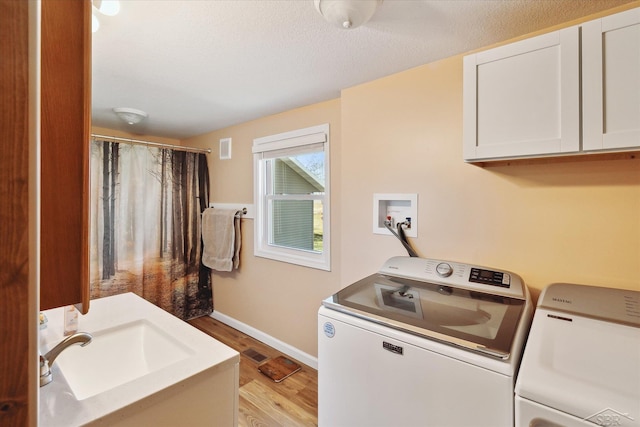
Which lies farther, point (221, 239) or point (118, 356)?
point (221, 239)

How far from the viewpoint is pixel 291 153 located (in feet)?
8.11

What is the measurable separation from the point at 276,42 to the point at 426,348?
4.84ft

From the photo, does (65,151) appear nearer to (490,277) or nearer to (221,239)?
(490,277)

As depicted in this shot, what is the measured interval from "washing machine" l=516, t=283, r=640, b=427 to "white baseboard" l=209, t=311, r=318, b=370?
175cm

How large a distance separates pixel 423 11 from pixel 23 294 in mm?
1459

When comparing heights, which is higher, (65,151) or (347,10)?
(347,10)

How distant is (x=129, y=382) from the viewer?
90 centimetres

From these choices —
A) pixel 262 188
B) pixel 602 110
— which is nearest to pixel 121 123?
pixel 262 188

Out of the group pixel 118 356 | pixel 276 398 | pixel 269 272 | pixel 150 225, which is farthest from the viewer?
pixel 150 225

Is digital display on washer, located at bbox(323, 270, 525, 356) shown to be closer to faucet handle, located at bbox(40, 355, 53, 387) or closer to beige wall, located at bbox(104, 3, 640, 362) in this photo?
beige wall, located at bbox(104, 3, 640, 362)

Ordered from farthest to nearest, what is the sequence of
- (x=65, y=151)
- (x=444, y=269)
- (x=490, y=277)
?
(x=444, y=269), (x=490, y=277), (x=65, y=151)

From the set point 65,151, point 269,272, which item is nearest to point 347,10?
point 65,151

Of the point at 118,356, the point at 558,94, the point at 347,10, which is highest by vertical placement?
the point at 347,10

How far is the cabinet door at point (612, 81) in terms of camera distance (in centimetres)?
95
